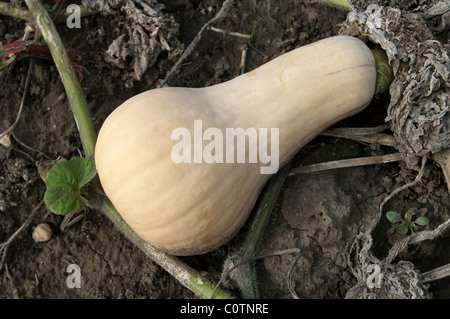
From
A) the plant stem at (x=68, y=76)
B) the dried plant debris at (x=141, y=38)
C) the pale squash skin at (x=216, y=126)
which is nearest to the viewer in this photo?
the pale squash skin at (x=216, y=126)

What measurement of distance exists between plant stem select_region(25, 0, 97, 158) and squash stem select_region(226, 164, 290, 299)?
0.77 meters

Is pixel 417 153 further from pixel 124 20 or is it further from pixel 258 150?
pixel 124 20

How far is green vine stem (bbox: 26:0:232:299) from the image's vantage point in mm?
2092

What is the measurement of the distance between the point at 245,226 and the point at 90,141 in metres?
0.78

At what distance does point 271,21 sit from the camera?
2.45 metres

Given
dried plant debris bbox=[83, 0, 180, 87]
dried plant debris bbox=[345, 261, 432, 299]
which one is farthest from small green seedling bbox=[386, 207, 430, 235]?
dried plant debris bbox=[83, 0, 180, 87]

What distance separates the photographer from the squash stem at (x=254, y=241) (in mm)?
2098

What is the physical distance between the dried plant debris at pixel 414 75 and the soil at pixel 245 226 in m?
0.18

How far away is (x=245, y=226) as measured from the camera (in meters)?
2.16

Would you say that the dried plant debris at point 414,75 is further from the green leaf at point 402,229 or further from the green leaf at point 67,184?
the green leaf at point 67,184

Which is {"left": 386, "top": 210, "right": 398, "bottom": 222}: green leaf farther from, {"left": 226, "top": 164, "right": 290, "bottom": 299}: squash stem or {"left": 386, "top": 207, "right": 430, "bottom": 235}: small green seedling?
{"left": 226, "top": 164, "right": 290, "bottom": 299}: squash stem

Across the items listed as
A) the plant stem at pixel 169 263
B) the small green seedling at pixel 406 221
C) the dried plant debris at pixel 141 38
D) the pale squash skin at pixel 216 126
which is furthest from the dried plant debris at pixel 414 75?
the plant stem at pixel 169 263

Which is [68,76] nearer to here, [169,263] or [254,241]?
[169,263]

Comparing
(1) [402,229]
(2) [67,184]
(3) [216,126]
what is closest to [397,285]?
(1) [402,229]
